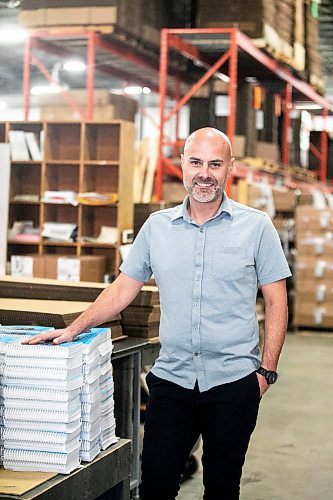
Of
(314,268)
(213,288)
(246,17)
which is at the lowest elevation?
(314,268)

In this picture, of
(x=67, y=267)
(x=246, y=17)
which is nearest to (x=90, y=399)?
(x=67, y=267)

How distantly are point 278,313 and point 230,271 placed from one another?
254 millimetres

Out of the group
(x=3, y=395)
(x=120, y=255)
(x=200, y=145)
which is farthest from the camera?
(x=120, y=255)

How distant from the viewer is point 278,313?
3582 mm

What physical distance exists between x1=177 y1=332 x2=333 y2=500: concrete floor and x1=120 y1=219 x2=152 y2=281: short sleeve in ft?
7.42

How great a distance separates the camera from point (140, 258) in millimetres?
3758

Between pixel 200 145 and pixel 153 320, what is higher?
pixel 200 145

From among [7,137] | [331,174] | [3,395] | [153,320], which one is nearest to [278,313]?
[3,395]

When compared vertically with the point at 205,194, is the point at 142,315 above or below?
below

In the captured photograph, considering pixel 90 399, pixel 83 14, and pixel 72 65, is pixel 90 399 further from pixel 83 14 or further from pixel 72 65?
pixel 72 65

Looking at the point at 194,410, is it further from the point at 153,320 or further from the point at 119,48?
the point at 119,48

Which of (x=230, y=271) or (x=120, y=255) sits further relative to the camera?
(x=120, y=255)

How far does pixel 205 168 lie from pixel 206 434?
3.35 ft

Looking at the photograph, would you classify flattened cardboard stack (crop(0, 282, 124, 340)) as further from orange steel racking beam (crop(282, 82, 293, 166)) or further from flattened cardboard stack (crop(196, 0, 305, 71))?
orange steel racking beam (crop(282, 82, 293, 166))
